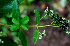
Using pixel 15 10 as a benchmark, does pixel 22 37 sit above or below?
below

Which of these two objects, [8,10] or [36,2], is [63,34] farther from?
[8,10]

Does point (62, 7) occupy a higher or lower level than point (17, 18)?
higher

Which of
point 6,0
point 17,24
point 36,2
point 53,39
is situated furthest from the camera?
point 36,2

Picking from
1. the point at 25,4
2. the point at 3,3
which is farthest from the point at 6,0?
the point at 25,4

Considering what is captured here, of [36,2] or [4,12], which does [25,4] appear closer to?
[36,2]

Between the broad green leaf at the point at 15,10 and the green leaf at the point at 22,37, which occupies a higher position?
the broad green leaf at the point at 15,10

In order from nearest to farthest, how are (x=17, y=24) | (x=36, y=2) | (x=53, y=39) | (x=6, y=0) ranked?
(x=17, y=24), (x=6, y=0), (x=53, y=39), (x=36, y=2)

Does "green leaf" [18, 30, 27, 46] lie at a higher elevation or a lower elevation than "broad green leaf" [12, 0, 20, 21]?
lower

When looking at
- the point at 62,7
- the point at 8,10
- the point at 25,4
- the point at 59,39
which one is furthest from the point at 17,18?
the point at 62,7

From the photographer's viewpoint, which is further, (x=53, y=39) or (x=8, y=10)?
(x=53, y=39)

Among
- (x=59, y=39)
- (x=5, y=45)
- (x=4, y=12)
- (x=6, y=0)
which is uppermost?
(x=6, y=0)
